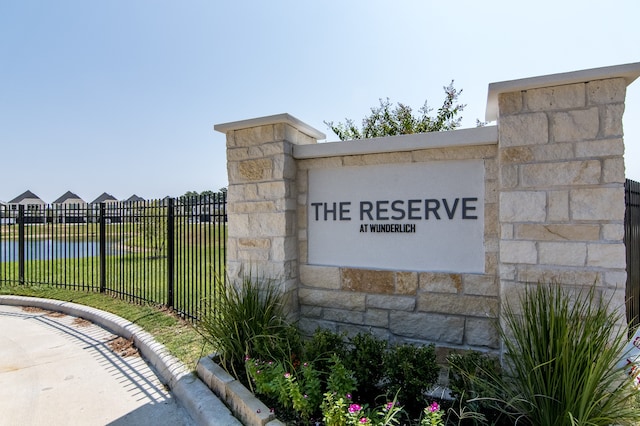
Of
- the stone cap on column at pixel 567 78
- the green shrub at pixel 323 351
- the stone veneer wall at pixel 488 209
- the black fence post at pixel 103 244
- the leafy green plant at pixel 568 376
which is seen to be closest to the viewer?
the leafy green plant at pixel 568 376

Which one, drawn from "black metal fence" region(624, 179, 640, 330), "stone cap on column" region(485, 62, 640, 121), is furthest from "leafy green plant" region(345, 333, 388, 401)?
"black metal fence" region(624, 179, 640, 330)

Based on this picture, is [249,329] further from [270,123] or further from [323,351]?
[270,123]

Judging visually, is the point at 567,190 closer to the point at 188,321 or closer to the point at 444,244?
the point at 444,244

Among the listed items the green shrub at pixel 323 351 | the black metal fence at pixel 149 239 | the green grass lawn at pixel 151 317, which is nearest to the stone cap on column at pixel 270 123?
the black metal fence at pixel 149 239

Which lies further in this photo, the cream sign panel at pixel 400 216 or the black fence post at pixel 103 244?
the black fence post at pixel 103 244

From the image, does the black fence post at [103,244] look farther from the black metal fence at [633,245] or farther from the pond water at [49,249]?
the black metal fence at [633,245]

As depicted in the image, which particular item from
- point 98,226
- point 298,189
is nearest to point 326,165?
point 298,189

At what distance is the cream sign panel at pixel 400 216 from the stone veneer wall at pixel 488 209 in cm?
10

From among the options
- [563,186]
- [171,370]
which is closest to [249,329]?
[171,370]

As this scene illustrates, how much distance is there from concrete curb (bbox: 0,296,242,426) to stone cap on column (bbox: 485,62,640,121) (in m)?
3.74

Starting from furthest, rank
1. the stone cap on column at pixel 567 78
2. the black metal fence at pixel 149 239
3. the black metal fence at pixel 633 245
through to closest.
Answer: the black metal fence at pixel 149 239
the black metal fence at pixel 633 245
the stone cap on column at pixel 567 78

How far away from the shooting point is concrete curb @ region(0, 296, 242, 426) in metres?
2.98

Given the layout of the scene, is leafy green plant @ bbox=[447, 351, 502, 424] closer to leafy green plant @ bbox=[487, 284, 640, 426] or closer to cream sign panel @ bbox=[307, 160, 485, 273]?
leafy green plant @ bbox=[487, 284, 640, 426]

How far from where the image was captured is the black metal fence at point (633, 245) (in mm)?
4941
